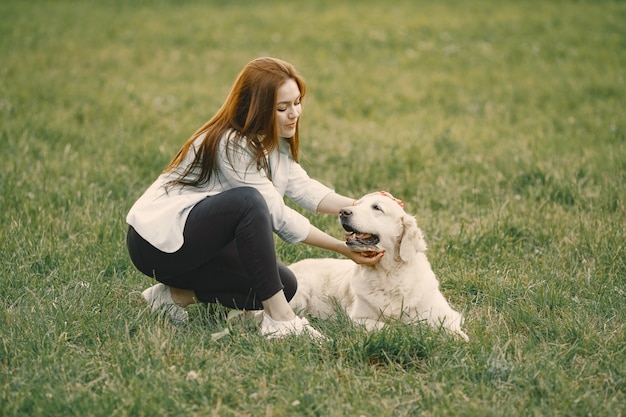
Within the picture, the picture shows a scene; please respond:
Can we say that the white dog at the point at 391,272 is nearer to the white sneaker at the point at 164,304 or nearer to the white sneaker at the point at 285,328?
the white sneaker at the point at 285,328

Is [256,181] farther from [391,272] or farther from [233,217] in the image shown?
[391,272]

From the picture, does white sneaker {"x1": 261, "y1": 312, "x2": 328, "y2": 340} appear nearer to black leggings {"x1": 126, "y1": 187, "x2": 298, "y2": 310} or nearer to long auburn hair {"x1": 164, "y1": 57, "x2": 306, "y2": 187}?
black leggings {"x1": 126, "y1": 187, "x2": 298, "y2": 310}

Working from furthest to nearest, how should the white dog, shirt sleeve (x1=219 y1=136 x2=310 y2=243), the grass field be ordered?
the white dog, shirt sleeve (x1=219 y1=136 x2=310 y2=243), the grass field

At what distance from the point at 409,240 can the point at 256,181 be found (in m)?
0.92

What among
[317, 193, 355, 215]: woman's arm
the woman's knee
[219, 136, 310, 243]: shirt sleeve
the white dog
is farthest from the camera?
[317, 193, 355, 215]: woman's arm

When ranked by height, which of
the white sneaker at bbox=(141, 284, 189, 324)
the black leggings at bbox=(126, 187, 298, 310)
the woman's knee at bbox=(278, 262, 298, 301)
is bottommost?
the white sneaker at bbox=(141, 284, 189, 324)

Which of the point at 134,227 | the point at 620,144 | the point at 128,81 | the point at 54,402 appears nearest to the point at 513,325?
the point at 134,227

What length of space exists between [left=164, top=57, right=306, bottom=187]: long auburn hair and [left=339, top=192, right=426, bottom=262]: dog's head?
63cm

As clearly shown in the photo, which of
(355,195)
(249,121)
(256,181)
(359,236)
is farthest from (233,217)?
(355,195)

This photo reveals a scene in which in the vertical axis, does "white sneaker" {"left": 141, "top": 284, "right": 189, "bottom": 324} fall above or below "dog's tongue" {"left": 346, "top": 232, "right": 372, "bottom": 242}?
below

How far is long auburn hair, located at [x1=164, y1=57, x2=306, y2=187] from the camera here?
149 inches

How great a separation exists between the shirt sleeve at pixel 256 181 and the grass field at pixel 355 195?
0.57 metres

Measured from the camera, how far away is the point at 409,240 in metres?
3.96

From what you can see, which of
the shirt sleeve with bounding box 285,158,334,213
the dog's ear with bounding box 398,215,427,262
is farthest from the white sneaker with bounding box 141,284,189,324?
the dog's ear with bounding box 398,215,427,262
